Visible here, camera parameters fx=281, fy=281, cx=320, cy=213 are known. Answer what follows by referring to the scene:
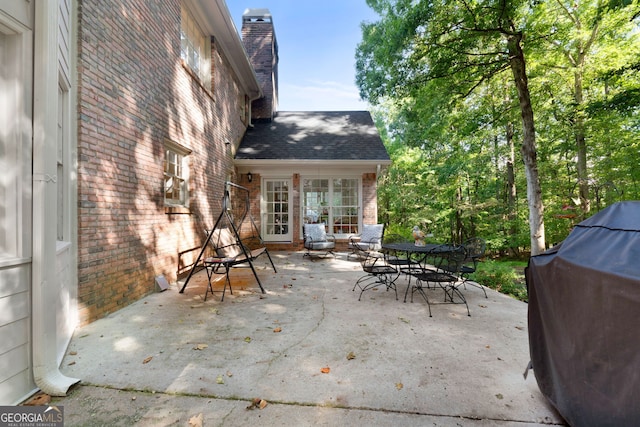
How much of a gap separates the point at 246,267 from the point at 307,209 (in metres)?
3.59

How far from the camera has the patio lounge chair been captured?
8047 mm

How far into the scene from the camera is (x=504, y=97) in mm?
10953

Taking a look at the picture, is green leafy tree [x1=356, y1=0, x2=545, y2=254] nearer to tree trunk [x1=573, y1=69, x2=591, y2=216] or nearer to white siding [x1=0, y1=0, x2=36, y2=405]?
tree trunk [x1=573, y1=69, x2=591, y2=216]

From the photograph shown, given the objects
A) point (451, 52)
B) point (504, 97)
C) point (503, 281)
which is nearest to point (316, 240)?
point (503, 281)

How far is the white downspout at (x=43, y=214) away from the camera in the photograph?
202 cm

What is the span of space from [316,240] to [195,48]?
5.70 meters

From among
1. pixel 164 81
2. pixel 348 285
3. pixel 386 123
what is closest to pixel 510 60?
pixel 348 285

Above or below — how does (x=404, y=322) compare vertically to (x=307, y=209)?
below

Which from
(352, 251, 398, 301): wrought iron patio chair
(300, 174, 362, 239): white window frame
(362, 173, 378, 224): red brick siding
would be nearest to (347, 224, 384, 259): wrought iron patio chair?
(362, 173, 378, 224): red brick siding

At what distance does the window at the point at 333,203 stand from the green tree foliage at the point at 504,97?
3019 millimetres

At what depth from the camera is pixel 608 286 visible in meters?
1.43

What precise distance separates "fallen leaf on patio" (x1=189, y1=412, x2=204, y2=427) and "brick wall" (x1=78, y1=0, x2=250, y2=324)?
2.38m

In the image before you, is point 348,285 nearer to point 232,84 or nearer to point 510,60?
point 510,60

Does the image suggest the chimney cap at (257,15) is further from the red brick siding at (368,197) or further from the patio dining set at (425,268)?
the patio dining set at (425,268)
